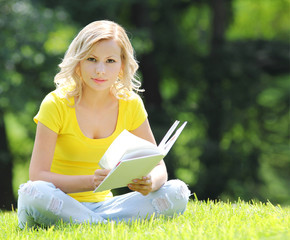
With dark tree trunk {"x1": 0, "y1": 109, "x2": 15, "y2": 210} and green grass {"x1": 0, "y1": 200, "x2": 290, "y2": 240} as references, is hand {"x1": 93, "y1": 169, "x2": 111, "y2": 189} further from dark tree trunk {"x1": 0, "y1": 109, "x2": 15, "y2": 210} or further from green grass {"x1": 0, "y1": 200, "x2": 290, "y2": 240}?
dark tree trunk {"x1": 0, "y1": 109, "x2": 15, "y2": 210}

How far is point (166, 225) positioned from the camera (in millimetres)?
2645

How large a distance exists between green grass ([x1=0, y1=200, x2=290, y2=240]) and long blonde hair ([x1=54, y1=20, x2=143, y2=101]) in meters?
0.86

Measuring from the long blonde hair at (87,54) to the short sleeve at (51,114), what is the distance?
0.13m

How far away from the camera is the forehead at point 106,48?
293cm

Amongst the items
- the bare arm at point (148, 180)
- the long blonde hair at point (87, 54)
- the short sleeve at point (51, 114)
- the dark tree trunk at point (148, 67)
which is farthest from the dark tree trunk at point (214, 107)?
the short sleeve at point (51, 114)

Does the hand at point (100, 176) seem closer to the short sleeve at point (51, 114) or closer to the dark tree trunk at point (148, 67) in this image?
the short sleeve at point (51, 114)

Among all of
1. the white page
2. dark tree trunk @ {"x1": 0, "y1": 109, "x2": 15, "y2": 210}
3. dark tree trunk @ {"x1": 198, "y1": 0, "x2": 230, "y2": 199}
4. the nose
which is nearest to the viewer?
the white page

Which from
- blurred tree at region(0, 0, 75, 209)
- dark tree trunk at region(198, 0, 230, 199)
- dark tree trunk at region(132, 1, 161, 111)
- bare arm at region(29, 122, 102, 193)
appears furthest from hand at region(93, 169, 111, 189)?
dark tree trunk at region(132, 1, 161, 111)

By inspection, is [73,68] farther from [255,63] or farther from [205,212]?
[255,63]

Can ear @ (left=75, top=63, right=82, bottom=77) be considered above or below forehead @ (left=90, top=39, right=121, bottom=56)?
below

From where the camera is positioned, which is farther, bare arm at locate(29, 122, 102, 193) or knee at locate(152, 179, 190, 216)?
knee at locate(152, 179, 190, 216)

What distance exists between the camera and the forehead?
293cm

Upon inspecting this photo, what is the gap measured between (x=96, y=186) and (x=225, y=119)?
25.3 feet

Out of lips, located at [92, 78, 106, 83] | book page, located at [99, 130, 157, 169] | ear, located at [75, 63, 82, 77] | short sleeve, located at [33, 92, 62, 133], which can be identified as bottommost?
book page, located at [99, 130, 157, 169]
